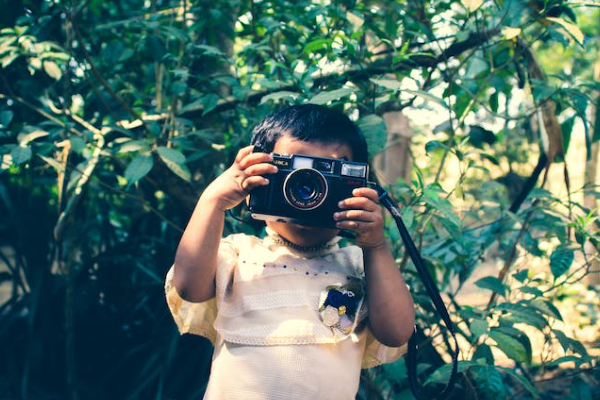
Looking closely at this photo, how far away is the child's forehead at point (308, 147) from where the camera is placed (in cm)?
96

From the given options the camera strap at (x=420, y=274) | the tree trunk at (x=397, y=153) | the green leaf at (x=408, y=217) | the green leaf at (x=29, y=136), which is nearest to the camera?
the camera strap at (x=420, y=274)

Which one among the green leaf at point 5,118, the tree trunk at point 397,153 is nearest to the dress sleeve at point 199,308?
the green leaf at point 5,118

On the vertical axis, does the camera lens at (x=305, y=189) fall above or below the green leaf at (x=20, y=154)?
below

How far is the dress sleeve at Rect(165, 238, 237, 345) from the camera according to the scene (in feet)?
3.30

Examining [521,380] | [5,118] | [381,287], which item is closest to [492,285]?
[521,380]

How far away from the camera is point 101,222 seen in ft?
7.06

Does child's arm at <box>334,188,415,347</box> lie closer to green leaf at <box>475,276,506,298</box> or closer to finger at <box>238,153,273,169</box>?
finger at <box>238,153,273,169</box>

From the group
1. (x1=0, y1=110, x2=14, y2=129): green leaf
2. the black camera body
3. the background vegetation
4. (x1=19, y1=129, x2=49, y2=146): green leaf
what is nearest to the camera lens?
the black camera body

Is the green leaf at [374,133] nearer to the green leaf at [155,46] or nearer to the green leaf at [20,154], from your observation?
the green leaf at [155,46]

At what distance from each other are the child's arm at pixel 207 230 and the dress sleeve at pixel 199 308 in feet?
0.20

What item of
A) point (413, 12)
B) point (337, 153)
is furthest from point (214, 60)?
point (337, 153)

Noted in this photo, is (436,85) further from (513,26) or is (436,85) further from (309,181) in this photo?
(309,181)

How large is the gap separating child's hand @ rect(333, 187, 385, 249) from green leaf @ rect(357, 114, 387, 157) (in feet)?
0.88

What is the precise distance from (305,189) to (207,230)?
203mm
